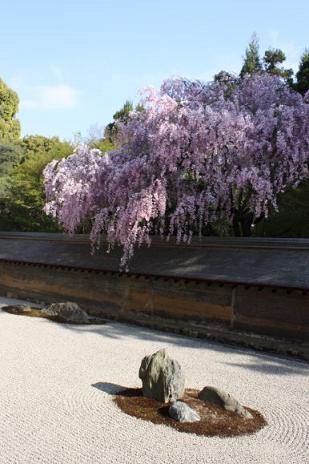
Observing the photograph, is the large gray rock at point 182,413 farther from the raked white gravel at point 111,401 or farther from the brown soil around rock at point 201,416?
the raked white gravel at point 111,401

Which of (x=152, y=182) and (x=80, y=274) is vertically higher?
(x=152, y=182)

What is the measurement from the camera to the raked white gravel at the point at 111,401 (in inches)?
175

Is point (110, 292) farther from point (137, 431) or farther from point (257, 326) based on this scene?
point (137, 431)

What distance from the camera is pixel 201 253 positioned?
37.2 ft

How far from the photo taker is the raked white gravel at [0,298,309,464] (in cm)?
444

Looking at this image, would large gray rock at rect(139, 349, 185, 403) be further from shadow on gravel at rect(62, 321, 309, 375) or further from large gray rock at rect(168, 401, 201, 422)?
shadow on gravel at rect(62, 321, 309, 375)

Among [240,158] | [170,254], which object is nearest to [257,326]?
[170,254]

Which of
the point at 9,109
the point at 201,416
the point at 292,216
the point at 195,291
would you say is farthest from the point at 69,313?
the point at 9,109

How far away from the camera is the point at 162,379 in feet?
19.3

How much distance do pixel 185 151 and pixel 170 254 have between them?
237 cm

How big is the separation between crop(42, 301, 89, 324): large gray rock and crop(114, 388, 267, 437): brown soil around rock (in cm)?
563

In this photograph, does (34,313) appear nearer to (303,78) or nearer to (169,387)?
(169,387)

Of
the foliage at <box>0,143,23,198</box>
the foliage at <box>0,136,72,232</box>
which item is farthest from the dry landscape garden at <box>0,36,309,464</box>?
the foliage at <box>0,143,23,198</box>

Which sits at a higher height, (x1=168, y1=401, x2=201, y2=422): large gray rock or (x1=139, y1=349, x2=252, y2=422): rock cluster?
(x1=139, y1=349, x2=252, y2=422): rock cluster
